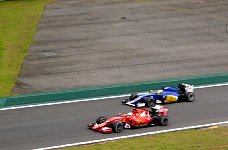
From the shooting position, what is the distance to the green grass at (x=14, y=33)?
3475 cm

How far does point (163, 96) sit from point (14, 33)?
18261mm

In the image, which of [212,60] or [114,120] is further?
[212,60]

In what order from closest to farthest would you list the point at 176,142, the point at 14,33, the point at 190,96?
the point at 176,142 < the point at 190,96 < the point at 14,33

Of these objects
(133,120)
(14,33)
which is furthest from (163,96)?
(14,33)

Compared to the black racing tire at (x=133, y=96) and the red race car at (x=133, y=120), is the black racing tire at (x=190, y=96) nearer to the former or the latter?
the black racing tire at (x=133, y=96)

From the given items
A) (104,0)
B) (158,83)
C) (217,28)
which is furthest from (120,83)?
(104,0)

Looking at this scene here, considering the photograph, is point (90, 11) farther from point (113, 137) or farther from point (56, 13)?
point (113, 137)

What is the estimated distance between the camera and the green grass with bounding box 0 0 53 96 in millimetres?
34750

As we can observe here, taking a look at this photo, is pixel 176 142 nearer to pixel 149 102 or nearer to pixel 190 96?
pixel 149 102

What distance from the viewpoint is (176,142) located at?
23844 mm

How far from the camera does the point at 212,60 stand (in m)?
37.6

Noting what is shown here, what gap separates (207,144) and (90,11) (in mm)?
28607

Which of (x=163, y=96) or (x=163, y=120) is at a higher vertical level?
(x=163, y=96)

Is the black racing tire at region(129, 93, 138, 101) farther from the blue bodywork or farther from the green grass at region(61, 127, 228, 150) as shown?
the green grass at region(61, 127, 228, 150)
